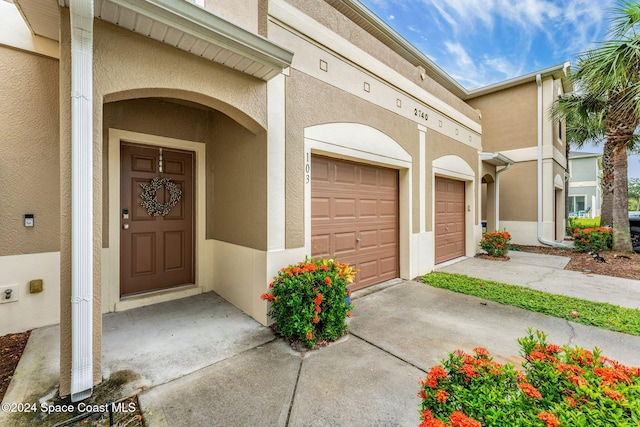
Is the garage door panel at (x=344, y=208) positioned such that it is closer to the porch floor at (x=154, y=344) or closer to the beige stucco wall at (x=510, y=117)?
the porch floor at (x=154, y=344)

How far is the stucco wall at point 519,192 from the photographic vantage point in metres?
10.2

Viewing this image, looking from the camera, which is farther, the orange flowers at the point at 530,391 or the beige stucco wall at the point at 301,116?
the beige stucco wall at the point at 301,116

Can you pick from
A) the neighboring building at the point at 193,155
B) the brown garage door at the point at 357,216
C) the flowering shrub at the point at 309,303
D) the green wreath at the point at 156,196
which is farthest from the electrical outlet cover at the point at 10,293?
the brown garage door at the point at 357,216

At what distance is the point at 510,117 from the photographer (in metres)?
10.8

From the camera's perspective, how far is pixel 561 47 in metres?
10.7

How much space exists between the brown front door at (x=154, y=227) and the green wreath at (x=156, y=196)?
4 cm

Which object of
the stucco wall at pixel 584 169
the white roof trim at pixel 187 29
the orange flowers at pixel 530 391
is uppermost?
the stucco wall at pixel 584 169

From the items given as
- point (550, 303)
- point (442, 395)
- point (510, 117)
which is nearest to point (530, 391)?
point (442, 395)

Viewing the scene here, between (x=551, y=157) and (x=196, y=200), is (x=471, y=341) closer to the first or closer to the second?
(x=196, y=200)

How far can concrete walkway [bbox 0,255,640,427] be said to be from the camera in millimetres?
2033

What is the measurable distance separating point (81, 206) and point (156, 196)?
2238mm

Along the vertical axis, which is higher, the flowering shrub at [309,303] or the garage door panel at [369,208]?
the garage door panel at [369,208]

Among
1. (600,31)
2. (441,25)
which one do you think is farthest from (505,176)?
(441,25)

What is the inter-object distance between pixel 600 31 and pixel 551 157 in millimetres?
4318
